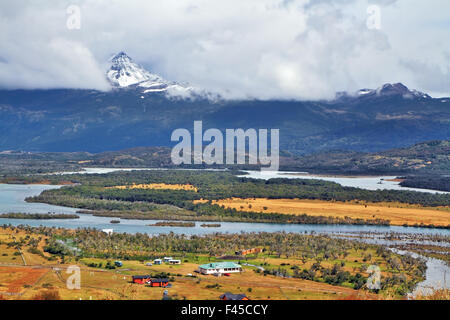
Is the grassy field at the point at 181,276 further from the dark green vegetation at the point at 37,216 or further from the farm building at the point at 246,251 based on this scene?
the dark green vegetation at the point at 37,216

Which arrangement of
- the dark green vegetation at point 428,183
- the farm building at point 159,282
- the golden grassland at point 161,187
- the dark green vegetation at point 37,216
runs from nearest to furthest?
1. the farm building at point 159,282
2. the dark green vegetation at point 37,216
3. the golden grassland at point 161,187
4. the dark green vegetation at point 428,183

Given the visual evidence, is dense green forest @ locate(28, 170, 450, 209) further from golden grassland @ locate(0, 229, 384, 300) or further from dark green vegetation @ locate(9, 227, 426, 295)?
golden grassland @ locate(0, 229, 384, 300)

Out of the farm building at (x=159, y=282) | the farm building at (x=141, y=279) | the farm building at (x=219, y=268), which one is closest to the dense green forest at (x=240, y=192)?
the farm building at (x=219, y=268)

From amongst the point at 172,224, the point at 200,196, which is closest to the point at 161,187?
the point at 200,196

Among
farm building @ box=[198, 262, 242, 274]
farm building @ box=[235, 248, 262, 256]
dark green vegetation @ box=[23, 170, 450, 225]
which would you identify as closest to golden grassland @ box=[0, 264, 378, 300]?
farm building @ box=[198, 262, 242, 274]
